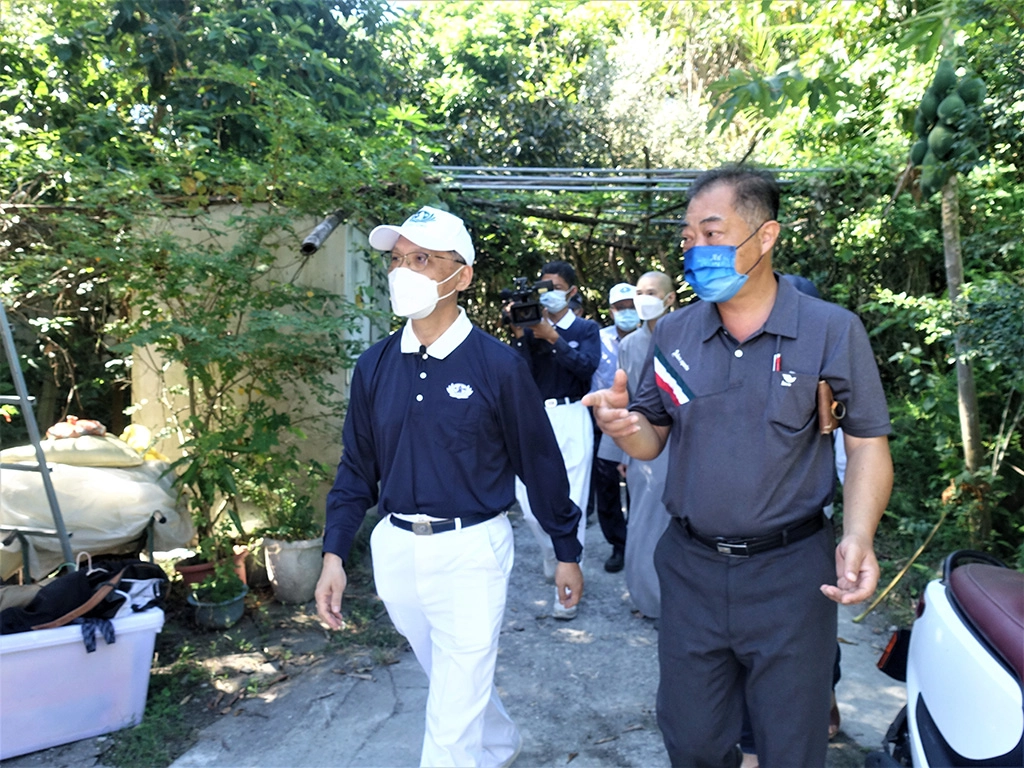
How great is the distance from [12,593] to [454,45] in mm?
10200

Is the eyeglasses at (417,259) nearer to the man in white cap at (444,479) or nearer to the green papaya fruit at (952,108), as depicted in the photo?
the man in white cap at (444,479)

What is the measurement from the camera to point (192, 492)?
4.62 meters

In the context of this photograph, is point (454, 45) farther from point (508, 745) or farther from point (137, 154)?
point (508, 745)

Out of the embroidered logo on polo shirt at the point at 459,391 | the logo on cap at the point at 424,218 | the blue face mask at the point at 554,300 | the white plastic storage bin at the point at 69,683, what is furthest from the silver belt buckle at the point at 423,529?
the blue face mask at the point at 554,300

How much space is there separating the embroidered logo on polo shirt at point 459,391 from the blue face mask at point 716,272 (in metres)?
0.84

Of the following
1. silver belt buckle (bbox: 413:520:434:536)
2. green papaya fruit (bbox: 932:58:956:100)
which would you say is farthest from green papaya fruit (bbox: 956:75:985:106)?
silver belt buckle (bbox: 413:520:434:536)

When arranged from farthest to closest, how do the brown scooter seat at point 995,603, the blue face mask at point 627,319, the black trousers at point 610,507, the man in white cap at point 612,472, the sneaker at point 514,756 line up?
the blue face mask at point 627,319, the black trousers at point 610,507, the man in white cap at point 612,472, the sneaker at point 514,756, the brown scooter seat at point 995,603

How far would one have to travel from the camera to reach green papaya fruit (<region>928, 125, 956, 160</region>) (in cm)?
345

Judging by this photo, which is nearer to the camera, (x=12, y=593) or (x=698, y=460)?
(x=698, y=460)

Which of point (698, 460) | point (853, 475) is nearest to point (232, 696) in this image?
point (698, 460)

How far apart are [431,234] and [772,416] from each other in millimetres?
1308

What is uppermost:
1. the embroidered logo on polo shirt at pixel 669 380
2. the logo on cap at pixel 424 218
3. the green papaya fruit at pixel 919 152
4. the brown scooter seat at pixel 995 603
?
the green papaya fruit at pixel 919 152

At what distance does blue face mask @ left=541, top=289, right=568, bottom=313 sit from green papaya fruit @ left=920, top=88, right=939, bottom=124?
2.31 meters

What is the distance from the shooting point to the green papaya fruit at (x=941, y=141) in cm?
345
